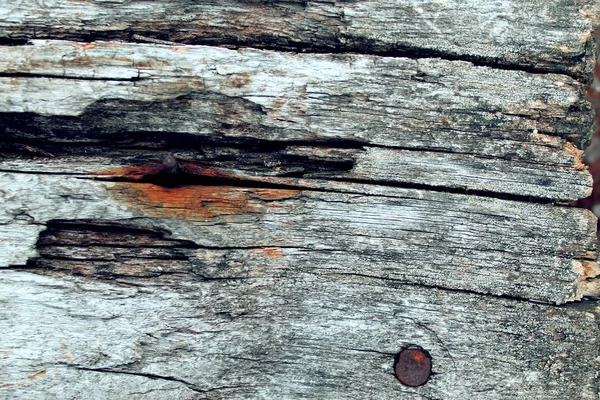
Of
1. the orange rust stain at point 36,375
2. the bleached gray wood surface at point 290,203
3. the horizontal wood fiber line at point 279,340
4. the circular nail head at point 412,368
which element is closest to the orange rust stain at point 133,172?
the bleached gray wood surface at point 290,203

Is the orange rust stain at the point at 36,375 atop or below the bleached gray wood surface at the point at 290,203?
below

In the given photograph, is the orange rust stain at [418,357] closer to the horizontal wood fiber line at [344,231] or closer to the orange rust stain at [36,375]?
the horizontal wood fiber line at [344,231]

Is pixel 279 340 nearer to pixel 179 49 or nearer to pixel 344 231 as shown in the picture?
pixel 344 231

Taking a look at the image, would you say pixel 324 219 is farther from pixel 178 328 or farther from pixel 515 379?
pixel 515 379

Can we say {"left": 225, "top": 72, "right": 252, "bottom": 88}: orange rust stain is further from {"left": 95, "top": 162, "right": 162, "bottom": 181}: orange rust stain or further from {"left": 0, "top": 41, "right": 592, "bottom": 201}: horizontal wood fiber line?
{"left": 95, "top": 162, "right": 162, "bottom": 181}: orange rust stain

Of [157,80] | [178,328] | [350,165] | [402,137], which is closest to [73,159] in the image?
[157,80]

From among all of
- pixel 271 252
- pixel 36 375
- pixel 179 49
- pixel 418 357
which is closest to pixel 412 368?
pixel 418 357

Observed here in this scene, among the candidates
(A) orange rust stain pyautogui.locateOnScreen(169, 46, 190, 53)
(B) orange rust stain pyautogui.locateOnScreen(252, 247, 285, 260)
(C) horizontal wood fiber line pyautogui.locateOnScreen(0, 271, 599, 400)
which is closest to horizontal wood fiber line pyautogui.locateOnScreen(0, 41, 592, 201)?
(A) orange rust stain pyautogui.locateOnScreen(169, 46, 190, 53)

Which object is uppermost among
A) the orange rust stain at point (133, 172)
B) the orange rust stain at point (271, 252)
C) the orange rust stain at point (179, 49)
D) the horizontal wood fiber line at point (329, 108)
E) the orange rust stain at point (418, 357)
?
the orange rust stain at point (179, 49)
